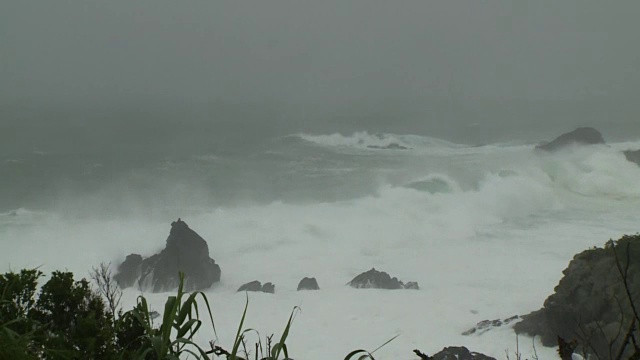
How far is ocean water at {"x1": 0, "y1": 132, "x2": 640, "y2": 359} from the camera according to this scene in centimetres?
1742

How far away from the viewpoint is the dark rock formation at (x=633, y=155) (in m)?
44.0

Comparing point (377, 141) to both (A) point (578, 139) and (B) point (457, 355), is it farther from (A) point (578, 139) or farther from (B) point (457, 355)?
(B) point (457, 355)

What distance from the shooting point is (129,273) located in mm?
22922

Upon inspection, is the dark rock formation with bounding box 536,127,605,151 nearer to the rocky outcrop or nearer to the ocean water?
the ocean water

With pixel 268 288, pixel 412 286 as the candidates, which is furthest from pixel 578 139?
pixel 268 288

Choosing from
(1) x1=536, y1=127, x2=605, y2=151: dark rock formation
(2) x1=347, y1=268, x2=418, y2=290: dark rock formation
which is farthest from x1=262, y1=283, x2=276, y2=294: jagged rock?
(1) x1=536, y1=127, x2=605, y2=151: dark rock formation

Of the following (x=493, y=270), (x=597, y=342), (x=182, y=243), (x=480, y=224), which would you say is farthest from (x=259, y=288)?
(x=480, y=224)

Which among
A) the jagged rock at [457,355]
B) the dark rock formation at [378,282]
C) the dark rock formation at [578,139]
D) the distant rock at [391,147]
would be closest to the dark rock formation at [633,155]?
the dark rock formation at [578,139]

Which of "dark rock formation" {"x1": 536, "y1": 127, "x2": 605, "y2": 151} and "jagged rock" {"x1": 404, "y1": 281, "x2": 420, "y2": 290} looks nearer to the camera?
"jagged rock" {"x1": 404, "y1": 281, "x2": 420, "y2": 290}

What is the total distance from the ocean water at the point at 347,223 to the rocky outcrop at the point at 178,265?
636 millimetres

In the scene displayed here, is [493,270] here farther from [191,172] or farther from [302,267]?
[191,172]

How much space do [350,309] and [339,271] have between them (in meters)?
6.95

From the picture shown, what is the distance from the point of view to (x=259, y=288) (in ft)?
69.7

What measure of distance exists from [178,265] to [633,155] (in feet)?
123
